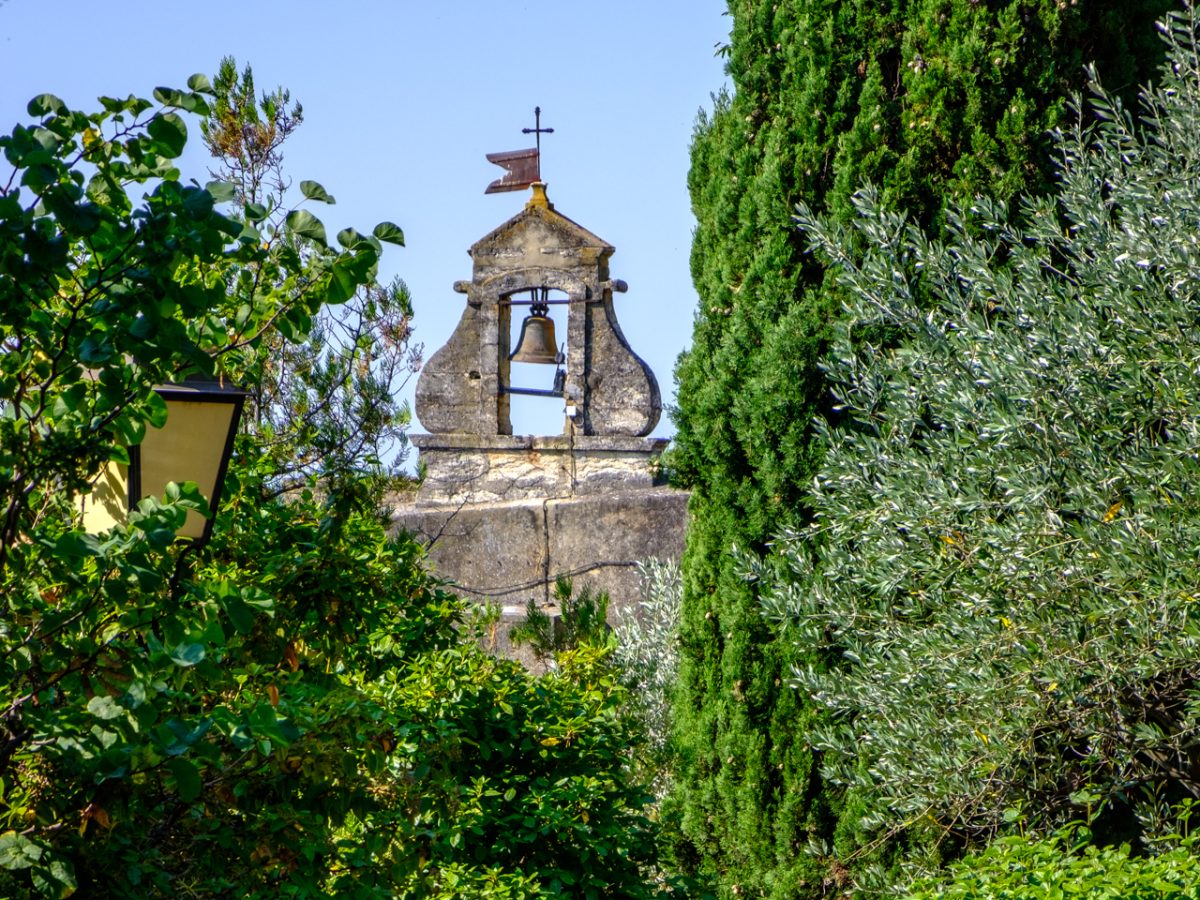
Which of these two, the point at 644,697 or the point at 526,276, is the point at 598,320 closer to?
the point at 526,276

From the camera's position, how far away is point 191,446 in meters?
3.23

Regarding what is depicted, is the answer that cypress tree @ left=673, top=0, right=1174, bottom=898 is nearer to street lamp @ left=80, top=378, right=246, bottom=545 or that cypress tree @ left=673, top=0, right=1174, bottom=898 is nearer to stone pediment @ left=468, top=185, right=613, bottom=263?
street lamp @ left=80, top=378, right=246, bottom=545

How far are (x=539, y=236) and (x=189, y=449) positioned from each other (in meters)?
7.42

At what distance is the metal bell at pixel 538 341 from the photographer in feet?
34.3

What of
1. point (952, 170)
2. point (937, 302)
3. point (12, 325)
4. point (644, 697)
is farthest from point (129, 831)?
point (644, 697)

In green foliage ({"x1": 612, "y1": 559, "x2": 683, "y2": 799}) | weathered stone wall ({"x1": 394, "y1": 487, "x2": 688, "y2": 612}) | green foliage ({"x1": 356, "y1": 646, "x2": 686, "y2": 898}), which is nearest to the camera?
green foliage ({"x1": 356, "y1": 646, "x2": 686, "y2": 898})

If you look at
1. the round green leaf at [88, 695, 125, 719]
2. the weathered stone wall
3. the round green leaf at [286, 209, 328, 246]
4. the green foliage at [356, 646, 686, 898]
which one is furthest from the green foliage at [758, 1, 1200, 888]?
the weathered stone wall

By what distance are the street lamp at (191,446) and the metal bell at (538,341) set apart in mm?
7154

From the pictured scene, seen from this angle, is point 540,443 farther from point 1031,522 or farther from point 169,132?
point 169,132

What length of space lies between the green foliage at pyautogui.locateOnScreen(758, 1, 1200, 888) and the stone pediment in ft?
16.7

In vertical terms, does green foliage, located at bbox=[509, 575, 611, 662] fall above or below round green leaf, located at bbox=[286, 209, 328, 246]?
below

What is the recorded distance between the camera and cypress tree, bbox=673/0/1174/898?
580 centimetres

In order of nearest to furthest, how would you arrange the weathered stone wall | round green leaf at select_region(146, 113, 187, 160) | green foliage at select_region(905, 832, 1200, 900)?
round green leaf at select_region(146, 113, 187, 160) → green foliage at select_region(905, 832, 1200, 900) → the weathered stone wall

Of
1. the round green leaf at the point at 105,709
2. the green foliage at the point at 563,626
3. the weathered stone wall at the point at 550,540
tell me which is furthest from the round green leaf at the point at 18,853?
the weathered stone wall at the point at 550,540
